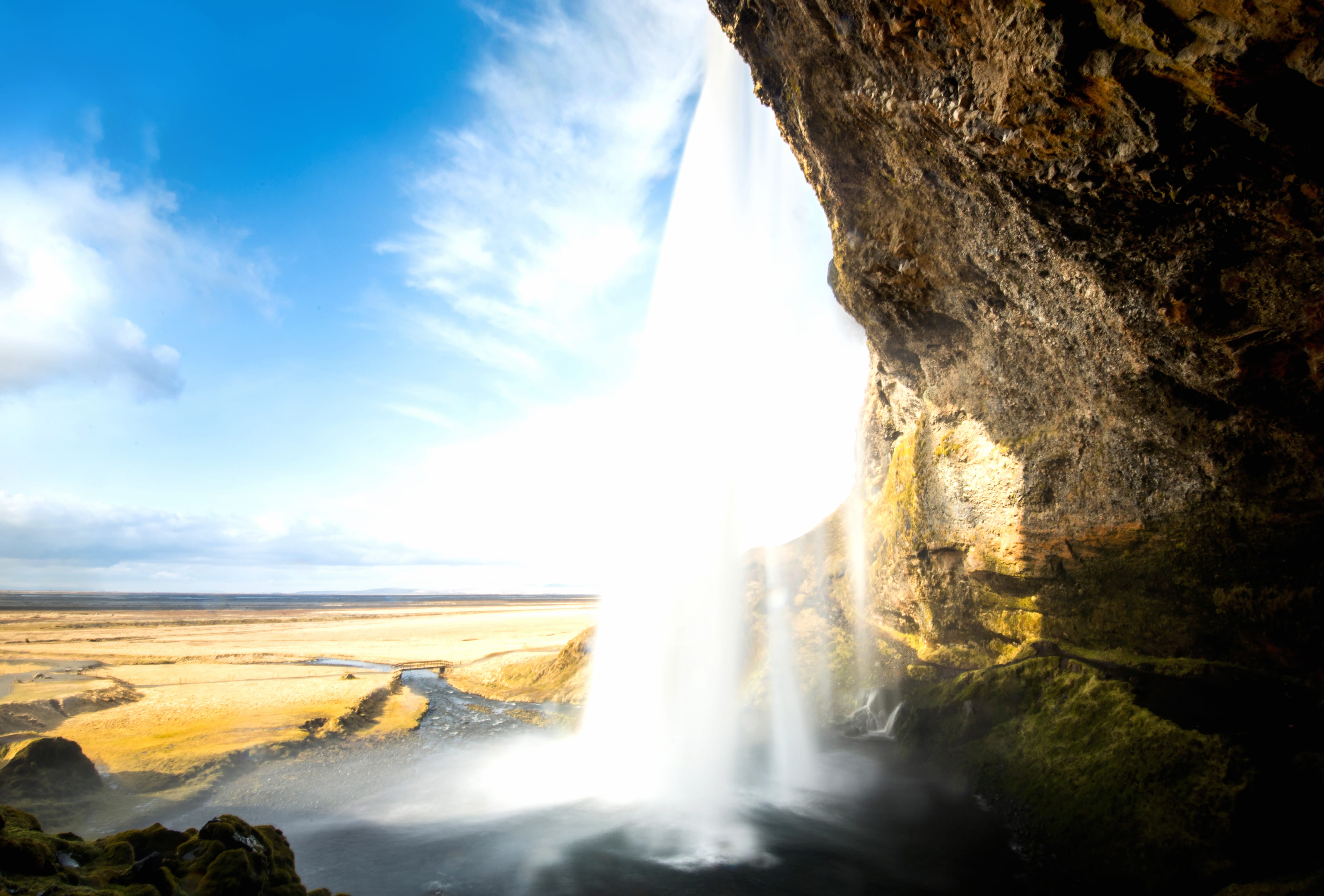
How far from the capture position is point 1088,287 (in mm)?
9172

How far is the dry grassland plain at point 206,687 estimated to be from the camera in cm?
1564

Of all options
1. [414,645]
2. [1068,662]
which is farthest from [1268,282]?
[414,645]

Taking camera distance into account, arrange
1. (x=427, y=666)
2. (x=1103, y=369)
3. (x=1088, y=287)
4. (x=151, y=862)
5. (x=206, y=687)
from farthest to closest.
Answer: (x=427, y=666) → (x=206, y=687) → (x=1103, y=369) → (x=1088, y=287) → (x=151, y=862)

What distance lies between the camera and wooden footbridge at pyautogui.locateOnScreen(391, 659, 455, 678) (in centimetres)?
3183

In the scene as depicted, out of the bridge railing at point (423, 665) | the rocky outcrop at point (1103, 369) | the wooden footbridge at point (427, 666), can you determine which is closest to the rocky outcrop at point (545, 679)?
the wooden footbridge at point (427, 666)

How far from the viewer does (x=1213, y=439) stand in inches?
Result: 388

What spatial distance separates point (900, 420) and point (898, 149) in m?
11.5

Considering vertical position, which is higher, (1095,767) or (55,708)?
(1095,767)

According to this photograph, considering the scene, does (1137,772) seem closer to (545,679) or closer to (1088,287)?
(1088,287)

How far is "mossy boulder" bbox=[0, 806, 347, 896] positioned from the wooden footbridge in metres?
24.1

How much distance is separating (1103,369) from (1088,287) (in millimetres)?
2170

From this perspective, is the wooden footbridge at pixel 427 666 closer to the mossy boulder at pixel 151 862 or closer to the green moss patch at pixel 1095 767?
the mossy boulder at pixel 151 862

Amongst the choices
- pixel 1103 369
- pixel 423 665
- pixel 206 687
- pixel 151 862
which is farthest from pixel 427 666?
pixel 1103 369

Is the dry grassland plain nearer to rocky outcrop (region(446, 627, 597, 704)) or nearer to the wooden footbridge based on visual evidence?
the wooden footbridge
